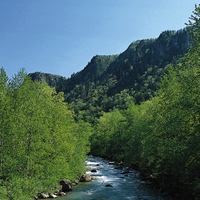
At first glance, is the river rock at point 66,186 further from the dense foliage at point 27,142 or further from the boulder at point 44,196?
the boulder at point 44,196

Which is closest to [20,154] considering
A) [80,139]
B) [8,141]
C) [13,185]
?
[8,141]

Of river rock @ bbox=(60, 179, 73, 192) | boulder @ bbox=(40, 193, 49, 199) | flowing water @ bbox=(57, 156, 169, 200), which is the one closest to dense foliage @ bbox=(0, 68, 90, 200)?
boulder @ bbox=(40, 193, 49, 199)

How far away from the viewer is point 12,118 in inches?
1049

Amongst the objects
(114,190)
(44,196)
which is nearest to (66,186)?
(44,196)

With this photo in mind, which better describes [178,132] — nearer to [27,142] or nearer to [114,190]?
[114,190]

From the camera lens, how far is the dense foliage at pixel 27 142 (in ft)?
82.8

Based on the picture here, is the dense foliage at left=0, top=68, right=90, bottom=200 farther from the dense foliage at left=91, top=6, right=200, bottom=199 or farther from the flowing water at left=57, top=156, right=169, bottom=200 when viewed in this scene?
the dense foliage at left=91, top=6, right=200, bottom=199

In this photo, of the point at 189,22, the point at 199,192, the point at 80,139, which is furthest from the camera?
the point at 80,139

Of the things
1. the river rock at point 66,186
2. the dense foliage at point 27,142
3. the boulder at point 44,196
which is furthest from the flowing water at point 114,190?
the dense foliage at point 27,142

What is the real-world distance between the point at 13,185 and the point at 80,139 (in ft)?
74.2

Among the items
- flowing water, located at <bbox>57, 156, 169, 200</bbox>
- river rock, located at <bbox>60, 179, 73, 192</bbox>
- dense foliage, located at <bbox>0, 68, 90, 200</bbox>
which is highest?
dense foliage, located at <bbox>0, 68, 90, 200</bbox>

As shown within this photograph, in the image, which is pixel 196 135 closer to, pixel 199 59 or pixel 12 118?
pixel 199 59

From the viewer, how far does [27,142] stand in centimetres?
2814

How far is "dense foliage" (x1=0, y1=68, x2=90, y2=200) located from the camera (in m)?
25.2
